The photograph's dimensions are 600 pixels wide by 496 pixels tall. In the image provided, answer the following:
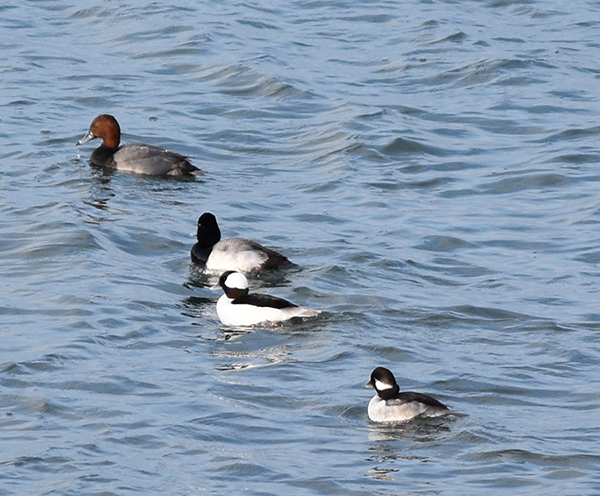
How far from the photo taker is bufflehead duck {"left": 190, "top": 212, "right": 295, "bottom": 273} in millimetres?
14672

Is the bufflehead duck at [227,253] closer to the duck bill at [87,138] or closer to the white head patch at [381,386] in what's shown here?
the white head patch at [381,386]

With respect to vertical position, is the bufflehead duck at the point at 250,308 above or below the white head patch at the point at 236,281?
below

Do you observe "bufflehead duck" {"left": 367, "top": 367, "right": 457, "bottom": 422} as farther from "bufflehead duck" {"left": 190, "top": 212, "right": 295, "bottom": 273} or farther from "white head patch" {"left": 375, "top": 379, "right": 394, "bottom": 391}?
"bufflehead duck" {"left": 190, "top": 212, "right": 295, "bottom": 273}

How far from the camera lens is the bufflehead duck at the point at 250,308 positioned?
1291 centimetres

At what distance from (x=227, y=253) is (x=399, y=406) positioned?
4.78 meters

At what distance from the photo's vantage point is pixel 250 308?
13.0 metres

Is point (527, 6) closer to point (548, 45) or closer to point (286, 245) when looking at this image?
point (548, 45)

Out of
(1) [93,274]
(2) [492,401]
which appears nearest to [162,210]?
(1) [93,274]

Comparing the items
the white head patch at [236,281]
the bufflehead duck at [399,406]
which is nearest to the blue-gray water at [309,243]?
the bufflehead duck at [399,406]

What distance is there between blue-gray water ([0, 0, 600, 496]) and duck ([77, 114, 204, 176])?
0.58ft

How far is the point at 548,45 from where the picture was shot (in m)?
24.9

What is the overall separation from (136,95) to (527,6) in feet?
28.7

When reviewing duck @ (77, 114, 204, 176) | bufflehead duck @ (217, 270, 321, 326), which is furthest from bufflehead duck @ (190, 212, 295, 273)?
duck @ (77, 114, 204, 176)

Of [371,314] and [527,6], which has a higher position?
[527,6]
